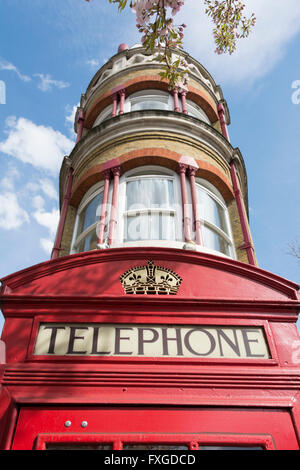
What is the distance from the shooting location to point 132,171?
779cm

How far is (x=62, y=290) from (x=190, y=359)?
1658 millimetres

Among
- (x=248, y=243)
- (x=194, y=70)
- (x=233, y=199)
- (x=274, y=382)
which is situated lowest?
(x=274, y=382)

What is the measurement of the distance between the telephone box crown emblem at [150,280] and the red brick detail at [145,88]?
23.8ft

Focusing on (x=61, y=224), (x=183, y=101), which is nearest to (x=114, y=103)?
(x=183, y=101)

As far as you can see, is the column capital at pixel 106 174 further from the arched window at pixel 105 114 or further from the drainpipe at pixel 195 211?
the arched window at pixel 105 114

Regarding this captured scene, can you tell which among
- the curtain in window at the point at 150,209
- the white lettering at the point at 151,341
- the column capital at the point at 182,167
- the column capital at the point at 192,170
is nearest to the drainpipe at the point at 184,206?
the column capital at the point at 182,167

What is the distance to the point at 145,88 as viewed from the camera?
10.2m

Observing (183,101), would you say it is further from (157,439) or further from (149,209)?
(157,439)

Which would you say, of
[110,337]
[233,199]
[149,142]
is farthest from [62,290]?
[233,199]

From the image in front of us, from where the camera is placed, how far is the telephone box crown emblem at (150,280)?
4.17 metres

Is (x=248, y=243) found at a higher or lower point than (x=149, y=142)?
lower

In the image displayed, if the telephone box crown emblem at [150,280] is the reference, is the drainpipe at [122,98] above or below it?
above
